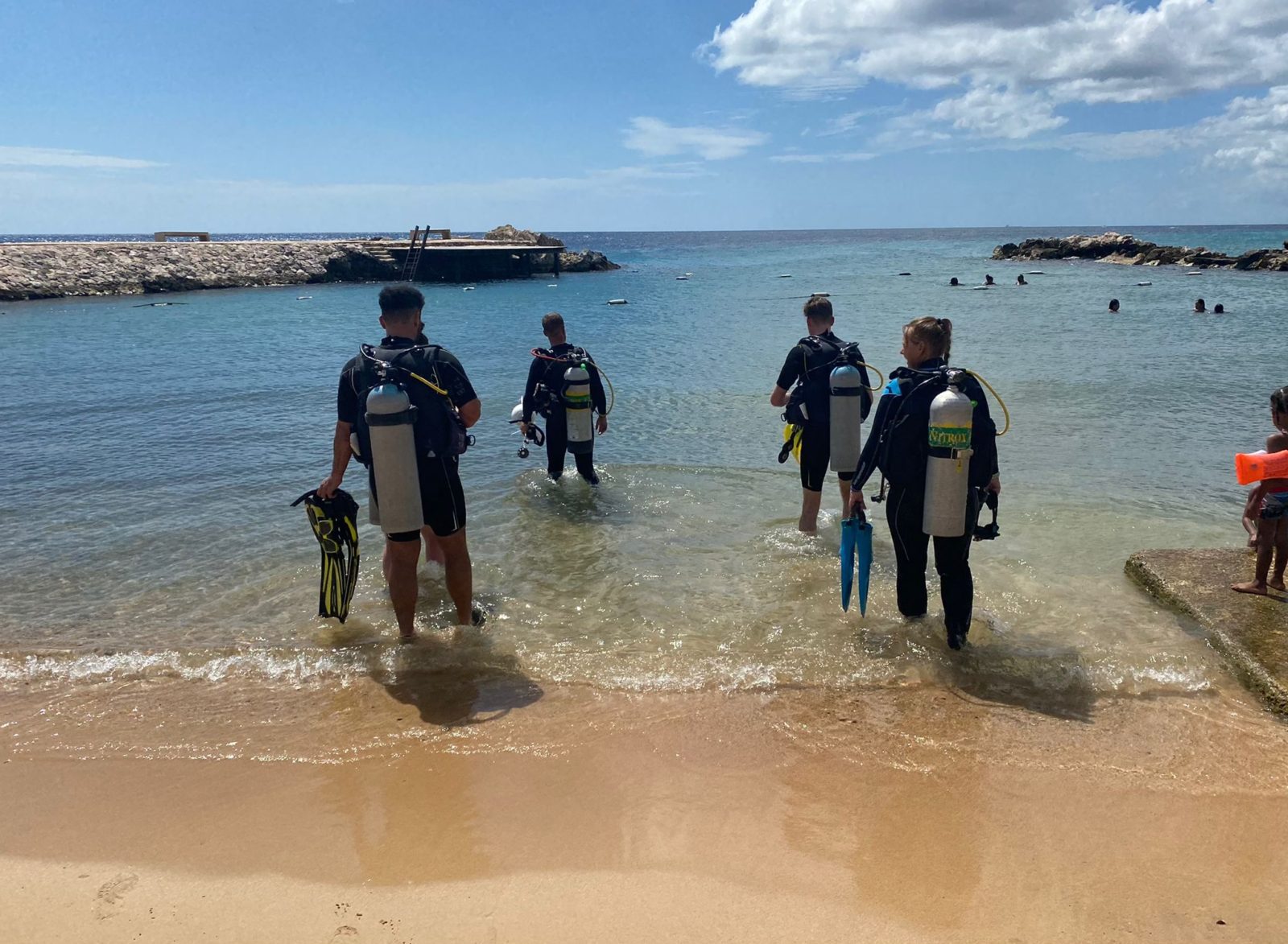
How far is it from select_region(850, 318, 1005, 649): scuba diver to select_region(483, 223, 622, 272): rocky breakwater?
59760mm

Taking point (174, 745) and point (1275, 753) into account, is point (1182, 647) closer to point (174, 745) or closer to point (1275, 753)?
point (1275, 753)

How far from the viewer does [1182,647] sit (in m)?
4.88

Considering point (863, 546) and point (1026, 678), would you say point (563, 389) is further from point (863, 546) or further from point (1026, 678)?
point (1026, 678)

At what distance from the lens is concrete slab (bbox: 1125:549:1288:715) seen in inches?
171

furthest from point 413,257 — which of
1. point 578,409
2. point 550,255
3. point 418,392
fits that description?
point 418,392

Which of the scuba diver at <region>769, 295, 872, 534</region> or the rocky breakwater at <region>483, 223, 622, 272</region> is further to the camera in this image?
the rocky breakwater at <region>483, 223, 622, 272</region>

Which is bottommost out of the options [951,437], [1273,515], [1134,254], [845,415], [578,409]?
[1273,515]

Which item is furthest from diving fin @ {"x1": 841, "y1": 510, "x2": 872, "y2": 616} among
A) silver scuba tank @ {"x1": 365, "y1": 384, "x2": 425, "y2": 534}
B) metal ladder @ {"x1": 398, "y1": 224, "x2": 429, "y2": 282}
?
metal ladder @ {"x1": 398, "y1": 224, "x2": 429, "y2": 282}

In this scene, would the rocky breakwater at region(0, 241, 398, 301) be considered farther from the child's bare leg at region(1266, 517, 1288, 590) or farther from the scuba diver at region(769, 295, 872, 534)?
the child's bare leg at region(1266, 517, 1288, 590)

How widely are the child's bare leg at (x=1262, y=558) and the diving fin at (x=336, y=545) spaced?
545 cm

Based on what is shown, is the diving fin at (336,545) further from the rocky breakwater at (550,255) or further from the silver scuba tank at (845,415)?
the rocky breakwater at (550,255)

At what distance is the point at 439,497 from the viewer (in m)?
4.90

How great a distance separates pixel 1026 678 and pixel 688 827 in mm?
2283

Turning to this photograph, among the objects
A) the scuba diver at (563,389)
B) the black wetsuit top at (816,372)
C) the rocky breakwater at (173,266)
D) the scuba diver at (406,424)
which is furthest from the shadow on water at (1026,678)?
the rocky breakwater at (173,266)
